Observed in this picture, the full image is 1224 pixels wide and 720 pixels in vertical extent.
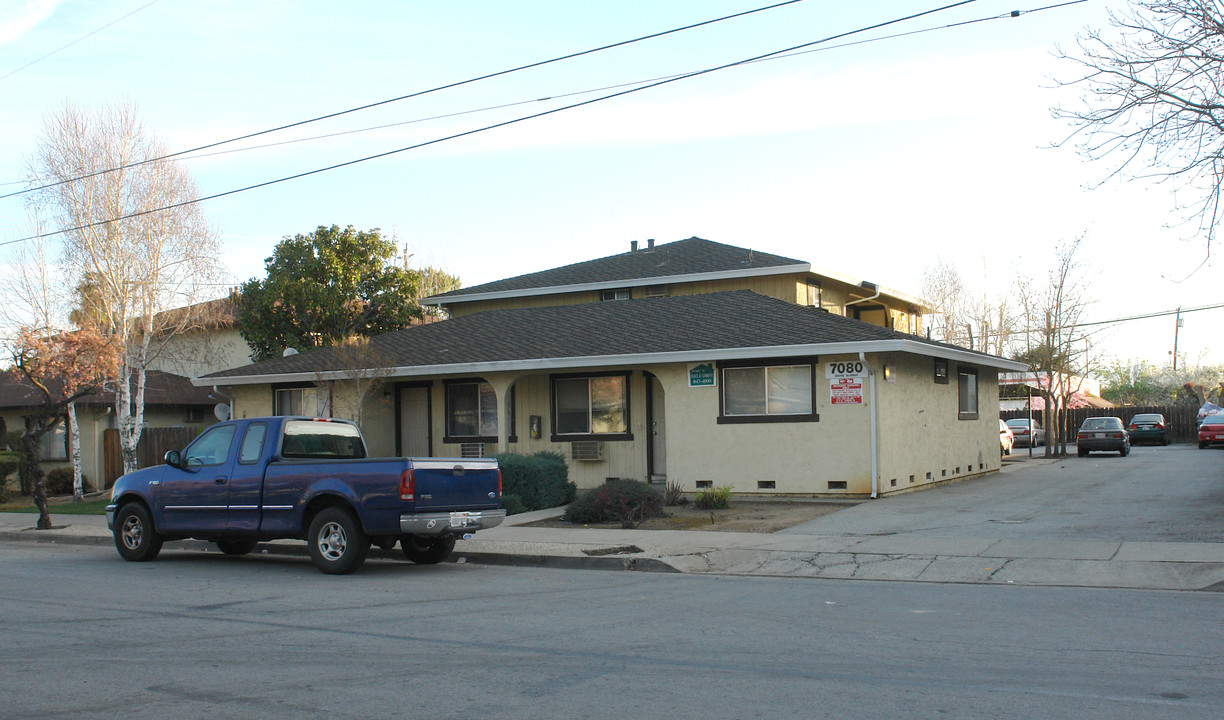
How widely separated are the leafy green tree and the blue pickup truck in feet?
63.5

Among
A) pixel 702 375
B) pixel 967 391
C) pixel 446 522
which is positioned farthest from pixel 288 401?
pixel 967 391

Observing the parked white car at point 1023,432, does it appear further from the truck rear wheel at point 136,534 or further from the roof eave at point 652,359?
the truck rear wheel at point 136,534

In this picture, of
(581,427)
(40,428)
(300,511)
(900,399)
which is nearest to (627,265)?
(581,427)

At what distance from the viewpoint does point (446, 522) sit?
1151 centimetres

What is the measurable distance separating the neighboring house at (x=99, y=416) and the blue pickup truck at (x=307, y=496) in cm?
1654

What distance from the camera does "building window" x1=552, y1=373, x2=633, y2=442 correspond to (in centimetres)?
2172

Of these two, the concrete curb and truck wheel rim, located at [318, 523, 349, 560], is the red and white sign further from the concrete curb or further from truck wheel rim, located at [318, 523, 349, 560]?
truck wheel rim, located at [318, 523, 349, 560]

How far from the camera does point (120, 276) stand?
85.5 feet

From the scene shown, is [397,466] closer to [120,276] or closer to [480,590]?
[480,590]

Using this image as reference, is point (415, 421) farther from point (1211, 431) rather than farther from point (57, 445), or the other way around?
point (1211, 431)

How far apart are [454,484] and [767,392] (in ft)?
30.2

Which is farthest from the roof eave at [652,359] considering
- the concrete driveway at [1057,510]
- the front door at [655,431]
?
the concrete driveway at [1057,510]

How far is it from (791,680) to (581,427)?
15872mm

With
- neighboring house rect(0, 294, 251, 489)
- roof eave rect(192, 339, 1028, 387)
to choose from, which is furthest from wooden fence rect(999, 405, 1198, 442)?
neighboring house rect(0, 294, 251, 489)
